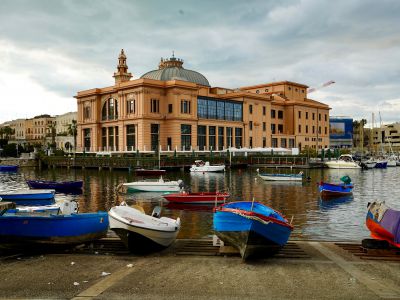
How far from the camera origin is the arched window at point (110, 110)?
10281 centimetres

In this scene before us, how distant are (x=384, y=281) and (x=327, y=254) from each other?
324 cm

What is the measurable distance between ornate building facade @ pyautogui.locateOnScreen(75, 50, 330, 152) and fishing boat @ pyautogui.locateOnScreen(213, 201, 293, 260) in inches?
2922

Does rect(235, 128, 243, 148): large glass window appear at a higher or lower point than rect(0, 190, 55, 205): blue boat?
higher

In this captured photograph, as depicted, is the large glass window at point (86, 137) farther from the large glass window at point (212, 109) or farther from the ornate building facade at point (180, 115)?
the large glass window at point (212, 109)

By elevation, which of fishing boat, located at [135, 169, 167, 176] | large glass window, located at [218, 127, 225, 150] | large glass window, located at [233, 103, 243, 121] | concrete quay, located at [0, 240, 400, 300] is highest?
large glass window, located at [233, 103, 243, 121]

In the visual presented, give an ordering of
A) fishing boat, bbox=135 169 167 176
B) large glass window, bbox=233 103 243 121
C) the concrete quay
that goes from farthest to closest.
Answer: large glass window, bbox=233 103 243 121 < fishing boat, bbox=135 169 167 176 < the concrete quay

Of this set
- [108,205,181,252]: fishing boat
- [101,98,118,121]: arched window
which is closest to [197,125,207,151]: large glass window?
[101,98,118,121]: arched window

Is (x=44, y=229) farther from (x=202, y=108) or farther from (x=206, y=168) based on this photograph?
(x=202, y=108)

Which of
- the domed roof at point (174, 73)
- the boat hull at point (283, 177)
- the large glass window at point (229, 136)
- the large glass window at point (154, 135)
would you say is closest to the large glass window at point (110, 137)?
the large glass window at point (154, 135)

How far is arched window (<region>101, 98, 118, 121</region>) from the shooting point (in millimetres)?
102812

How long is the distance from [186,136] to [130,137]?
12705 millimetres

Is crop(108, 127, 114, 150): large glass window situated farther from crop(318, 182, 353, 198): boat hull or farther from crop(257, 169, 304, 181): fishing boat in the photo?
crop(318, 182, 353, 198): boat hull

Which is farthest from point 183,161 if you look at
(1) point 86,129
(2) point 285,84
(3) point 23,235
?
(3) point 23,235

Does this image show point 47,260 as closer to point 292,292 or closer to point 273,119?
point 292,292
